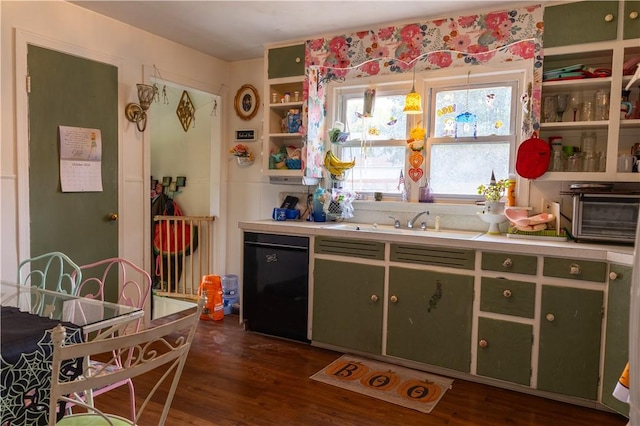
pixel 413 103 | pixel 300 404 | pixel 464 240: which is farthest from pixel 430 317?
pixel 413 103

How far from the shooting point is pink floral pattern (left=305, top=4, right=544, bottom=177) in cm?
275

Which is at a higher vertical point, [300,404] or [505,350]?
[505,350]

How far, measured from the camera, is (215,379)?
8.89ft

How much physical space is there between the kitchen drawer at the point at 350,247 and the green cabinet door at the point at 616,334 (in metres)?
1.29

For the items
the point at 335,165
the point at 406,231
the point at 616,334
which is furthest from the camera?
the point at 335,165

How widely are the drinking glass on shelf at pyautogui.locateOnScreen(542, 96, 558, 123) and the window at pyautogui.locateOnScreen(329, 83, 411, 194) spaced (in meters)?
0.99

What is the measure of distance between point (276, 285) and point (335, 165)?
41.4 inches

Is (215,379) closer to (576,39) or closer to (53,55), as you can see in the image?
(53,55)

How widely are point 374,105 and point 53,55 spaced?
2251 millimetres

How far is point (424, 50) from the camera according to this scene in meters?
3.08

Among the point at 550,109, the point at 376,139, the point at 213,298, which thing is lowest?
the point at 213,298

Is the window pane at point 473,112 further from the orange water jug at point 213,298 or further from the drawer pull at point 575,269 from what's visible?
the orange water jug at point 213,298

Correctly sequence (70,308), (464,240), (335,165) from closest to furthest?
(70,308) → (464,240) → (335,165)

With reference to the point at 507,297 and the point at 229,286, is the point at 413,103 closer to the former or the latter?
the point at 507,297
